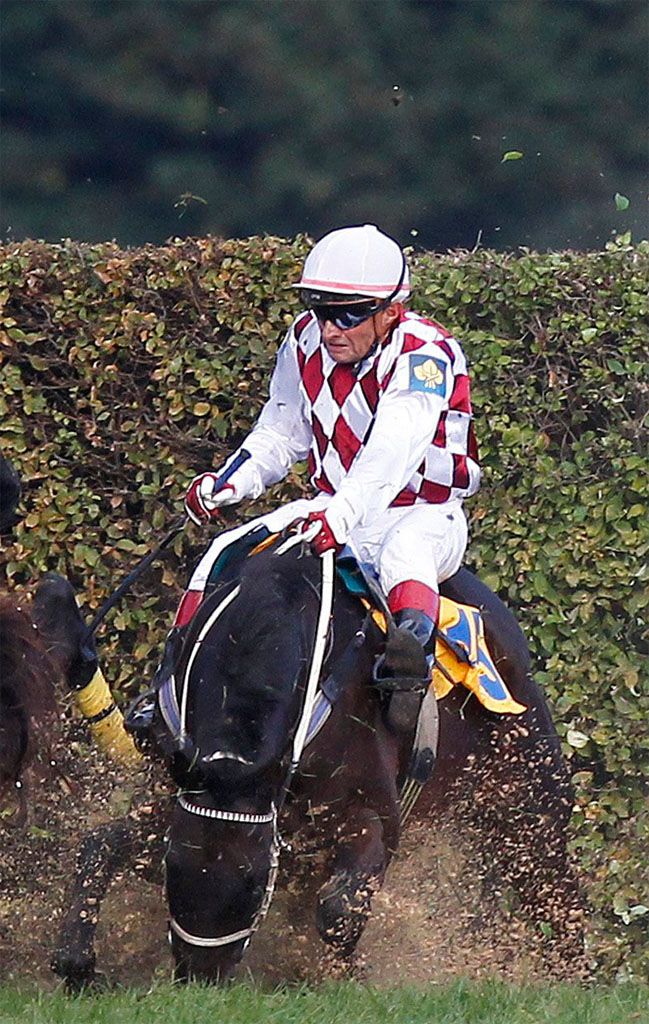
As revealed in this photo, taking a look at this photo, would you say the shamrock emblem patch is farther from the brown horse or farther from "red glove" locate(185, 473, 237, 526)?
the brown horse

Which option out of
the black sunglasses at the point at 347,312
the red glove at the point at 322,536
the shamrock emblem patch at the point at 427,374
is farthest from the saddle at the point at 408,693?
the black sunglasses at the point at 347,312

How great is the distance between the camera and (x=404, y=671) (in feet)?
15.8

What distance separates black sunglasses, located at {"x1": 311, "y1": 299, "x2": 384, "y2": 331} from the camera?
16.5ft

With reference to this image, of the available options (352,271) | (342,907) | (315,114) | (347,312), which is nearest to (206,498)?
(347,312)

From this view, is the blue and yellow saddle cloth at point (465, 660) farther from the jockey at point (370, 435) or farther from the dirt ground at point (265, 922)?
the dirt ground at point (265, 922)

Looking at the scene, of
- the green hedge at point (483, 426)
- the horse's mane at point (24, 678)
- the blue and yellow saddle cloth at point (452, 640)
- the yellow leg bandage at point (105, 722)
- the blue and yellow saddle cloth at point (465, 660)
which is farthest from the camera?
the green hedge at point (483, 426)

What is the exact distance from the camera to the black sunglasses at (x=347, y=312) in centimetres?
504

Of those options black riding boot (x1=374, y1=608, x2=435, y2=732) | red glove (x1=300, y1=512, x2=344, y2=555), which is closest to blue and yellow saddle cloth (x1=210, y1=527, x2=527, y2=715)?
black riding boot (x1=374, y1=608, x2=435, y2=732)

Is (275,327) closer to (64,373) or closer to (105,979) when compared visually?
(64,373)

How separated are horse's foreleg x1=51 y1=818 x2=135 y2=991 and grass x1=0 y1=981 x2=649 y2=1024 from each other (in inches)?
4.5

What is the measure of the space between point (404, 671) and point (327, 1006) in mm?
923

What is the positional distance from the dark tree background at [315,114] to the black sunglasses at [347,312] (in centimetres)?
385

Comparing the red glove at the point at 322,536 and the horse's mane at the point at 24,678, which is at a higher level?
the red glove at the point at 322,536

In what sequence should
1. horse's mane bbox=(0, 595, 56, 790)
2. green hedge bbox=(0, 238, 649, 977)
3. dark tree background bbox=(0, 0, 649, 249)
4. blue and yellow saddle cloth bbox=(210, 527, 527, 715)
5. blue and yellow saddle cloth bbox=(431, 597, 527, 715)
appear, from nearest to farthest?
horse's mane bbox=(0, 595, 56, 790)
blue and yellow saddle cloth bbox=(210, 527, 527, 715)
blue and yellow saddle cloth bbox=(431, 597, 527, 715)
green hedge bbox=(0, 238, 649, 977)
dark tree background bbox=(0, 0, 649, 249)
